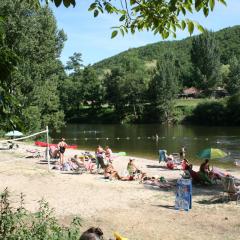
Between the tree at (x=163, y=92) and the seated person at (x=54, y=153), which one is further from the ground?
the tree at (x=163, y=92)

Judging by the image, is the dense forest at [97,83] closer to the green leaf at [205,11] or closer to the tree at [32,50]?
the tree at [32,50]

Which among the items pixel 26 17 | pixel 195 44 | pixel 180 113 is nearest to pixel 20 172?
pixel 26 17

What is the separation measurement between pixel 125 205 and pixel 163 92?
→ 254ft

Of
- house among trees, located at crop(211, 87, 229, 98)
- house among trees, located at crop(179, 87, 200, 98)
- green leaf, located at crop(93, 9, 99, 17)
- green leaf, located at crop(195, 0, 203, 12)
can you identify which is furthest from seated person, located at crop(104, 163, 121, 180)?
house among trees, located at crop(179, 87, 200, 98)

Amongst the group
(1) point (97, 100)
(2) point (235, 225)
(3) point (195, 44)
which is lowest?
(2) point (235, 225)

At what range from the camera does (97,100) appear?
10225cm

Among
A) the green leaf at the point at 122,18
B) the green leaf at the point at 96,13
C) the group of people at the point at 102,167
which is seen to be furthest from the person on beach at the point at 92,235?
the group of people at the point at 102,167

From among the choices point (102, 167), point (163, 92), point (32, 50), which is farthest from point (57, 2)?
point (163, 92)

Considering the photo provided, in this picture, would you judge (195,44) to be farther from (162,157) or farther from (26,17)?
(162,157)

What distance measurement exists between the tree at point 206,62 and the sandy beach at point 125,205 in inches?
3569

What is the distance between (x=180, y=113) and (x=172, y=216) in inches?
3050

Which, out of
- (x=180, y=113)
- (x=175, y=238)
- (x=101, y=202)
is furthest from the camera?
(x=180, y=113)

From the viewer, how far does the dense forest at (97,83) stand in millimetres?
39656

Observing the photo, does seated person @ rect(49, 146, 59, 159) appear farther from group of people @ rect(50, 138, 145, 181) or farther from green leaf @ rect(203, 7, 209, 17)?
green leaf @ rect(203, 7, 209, 17)
